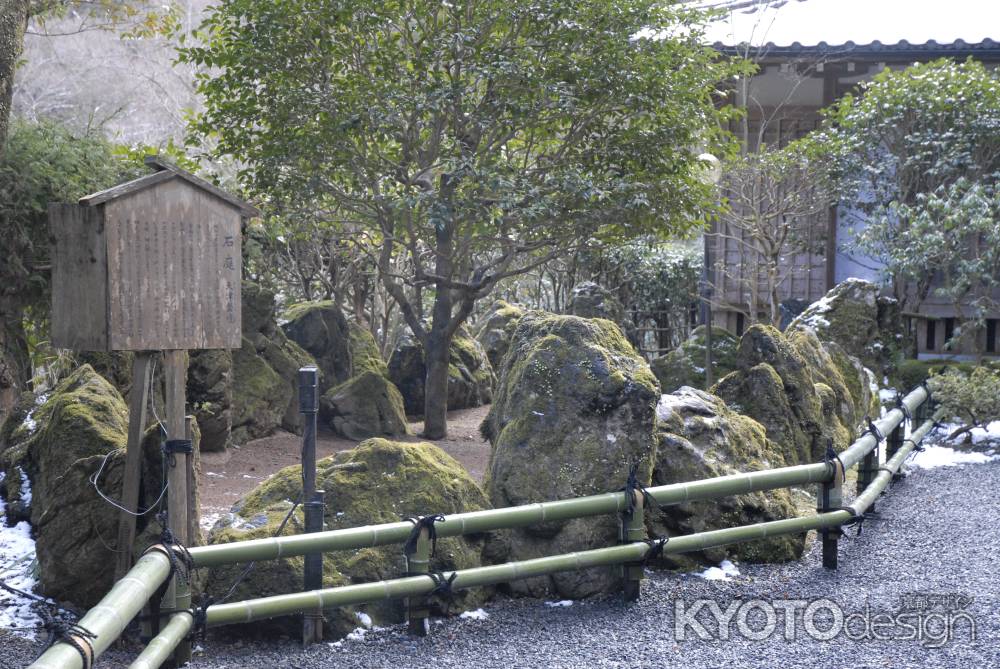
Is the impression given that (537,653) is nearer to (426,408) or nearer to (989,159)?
(426,408)

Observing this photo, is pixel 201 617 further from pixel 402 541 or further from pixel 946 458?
pixel 946 458

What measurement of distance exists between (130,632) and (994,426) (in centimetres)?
795

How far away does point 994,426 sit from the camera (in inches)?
366

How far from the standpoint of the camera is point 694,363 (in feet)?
37.3

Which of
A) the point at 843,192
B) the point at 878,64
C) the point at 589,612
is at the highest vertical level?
the point at 878,64

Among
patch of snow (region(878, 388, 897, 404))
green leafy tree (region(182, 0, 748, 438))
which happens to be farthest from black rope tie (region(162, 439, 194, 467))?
patch of snow (region(878, 388, 897, 404))

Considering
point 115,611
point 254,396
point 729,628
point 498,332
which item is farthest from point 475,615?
point 498,332

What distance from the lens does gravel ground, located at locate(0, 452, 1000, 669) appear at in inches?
169

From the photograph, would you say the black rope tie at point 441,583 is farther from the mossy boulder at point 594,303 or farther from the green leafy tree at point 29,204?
the mossy boulder at point 594,303

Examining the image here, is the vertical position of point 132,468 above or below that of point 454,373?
above

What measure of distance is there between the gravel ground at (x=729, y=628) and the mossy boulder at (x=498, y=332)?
29.7 feet

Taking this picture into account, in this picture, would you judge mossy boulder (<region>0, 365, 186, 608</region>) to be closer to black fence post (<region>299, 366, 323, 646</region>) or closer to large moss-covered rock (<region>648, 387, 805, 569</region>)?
black fence post (<region>299, 366, 323, 646</region>)

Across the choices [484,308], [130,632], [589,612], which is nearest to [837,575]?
[589,612]

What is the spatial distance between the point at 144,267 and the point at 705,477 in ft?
11.0
